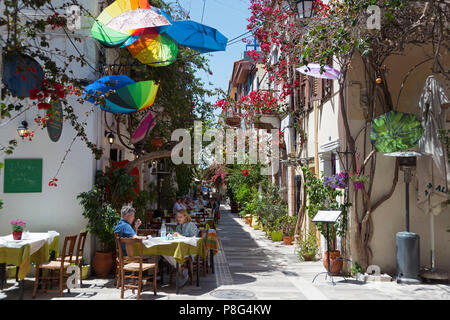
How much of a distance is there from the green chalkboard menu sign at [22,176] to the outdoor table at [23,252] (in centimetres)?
136

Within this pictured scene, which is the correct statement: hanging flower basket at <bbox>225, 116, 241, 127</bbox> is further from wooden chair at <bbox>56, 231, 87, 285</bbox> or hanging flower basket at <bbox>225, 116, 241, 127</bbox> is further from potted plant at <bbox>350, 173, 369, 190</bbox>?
wooden chair at <bbox>56, 231, 87, 285</bbox>

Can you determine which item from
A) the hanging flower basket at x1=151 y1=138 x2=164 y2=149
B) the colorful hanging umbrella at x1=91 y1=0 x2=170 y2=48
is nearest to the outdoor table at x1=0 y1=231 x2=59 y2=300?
the colorful hanging umbrella at x1=91 y1=0 x2=170 y2=48

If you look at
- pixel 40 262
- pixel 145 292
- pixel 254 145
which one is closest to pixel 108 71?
pixel 40 262

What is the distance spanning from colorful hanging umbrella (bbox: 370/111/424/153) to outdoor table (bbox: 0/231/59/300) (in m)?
6.87

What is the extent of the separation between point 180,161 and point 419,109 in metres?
7.88

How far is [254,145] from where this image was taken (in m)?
17.2

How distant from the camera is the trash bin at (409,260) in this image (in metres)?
8.36

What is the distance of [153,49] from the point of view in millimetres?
9672

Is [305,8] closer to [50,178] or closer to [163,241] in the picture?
[163,241]

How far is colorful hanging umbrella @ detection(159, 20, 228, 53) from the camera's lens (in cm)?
820

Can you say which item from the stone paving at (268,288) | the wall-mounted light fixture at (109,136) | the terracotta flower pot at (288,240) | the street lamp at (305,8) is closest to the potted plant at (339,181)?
the stone paving at (268,288)

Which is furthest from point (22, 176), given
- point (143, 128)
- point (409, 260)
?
point (409, 260)
